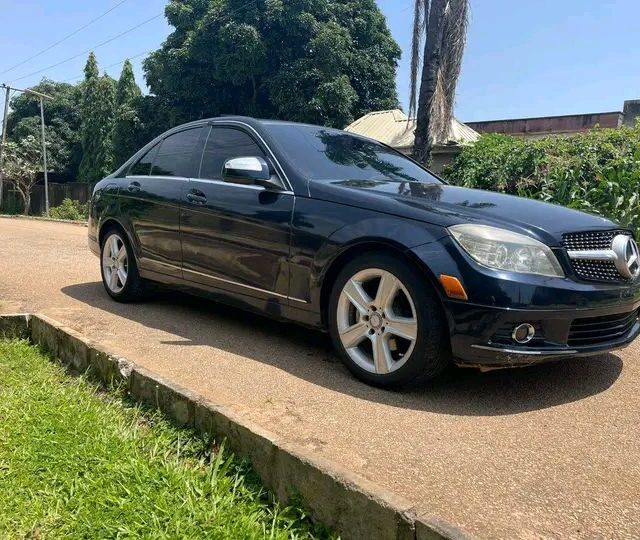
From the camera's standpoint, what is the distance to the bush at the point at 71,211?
94.1ft

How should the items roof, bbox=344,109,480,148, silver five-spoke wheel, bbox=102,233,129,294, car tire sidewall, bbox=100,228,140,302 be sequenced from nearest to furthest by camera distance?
car tire sidewall, bbox=100,228,140,302 < silver five-spoke wheel, bbox=102,233,129,294 < roof, bbox=344,109,480,148

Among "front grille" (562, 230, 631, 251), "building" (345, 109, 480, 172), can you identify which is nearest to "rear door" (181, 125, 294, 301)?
"front grille" (562, 230, 631, 251)

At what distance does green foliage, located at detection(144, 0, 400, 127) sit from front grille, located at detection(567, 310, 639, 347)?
19601 mm

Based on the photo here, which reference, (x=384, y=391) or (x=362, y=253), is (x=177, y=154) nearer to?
(x=362, y=253)

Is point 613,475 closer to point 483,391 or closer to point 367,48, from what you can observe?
point 483,391

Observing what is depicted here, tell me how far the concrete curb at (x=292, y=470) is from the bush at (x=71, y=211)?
26.7 meters

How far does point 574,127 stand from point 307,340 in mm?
18879

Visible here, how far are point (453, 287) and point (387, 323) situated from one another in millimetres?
439

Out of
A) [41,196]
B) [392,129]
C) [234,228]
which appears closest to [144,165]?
[234,228]

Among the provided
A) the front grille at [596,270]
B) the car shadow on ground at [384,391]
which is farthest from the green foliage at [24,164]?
the front grille at [596,270]

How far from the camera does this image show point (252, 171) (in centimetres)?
404

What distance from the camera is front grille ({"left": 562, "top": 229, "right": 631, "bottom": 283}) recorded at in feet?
10.7

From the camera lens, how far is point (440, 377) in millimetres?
3686

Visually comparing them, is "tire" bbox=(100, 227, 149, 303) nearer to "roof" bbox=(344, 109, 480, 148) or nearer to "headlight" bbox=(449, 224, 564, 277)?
"headlight" bbox=(449, 224, 564, 277)
